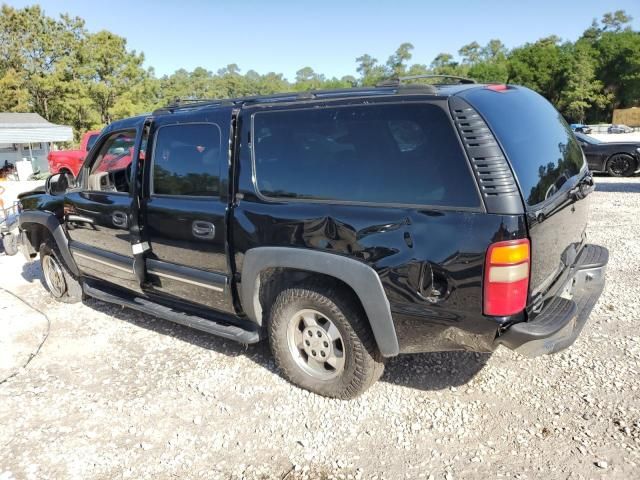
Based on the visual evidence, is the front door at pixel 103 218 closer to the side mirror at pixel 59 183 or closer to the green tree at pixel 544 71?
the side mirror at pixel 59 183

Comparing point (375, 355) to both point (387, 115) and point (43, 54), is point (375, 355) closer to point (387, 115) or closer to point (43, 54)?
point (387, 115)

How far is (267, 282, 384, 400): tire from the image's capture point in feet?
10.0

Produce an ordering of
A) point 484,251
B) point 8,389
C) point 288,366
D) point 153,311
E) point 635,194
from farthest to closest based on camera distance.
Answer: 1. point 635,194
2. point 153,311
3. point 8,389
4. point 288,366
5. point 484,251

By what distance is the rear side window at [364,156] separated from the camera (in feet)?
8.40

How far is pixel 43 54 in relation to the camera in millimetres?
40562

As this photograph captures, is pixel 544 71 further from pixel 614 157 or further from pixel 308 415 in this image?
pixel 308 415

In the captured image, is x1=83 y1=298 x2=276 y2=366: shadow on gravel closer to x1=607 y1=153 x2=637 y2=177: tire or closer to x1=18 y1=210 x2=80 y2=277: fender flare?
x1=18 y1=210 x2=80 y2=277: fender flare

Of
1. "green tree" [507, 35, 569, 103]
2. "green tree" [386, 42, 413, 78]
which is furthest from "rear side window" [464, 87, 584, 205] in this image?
"green tree" [386, 42, 413, 78]

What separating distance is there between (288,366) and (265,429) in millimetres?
491

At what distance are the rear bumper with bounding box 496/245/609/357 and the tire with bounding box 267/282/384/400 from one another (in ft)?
2.76

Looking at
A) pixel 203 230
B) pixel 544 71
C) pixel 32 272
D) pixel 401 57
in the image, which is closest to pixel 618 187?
pixel 203 230

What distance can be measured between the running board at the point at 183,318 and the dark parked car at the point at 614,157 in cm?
1245

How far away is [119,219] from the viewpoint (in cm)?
421

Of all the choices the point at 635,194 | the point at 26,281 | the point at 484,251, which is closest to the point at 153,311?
the point at 484,251
